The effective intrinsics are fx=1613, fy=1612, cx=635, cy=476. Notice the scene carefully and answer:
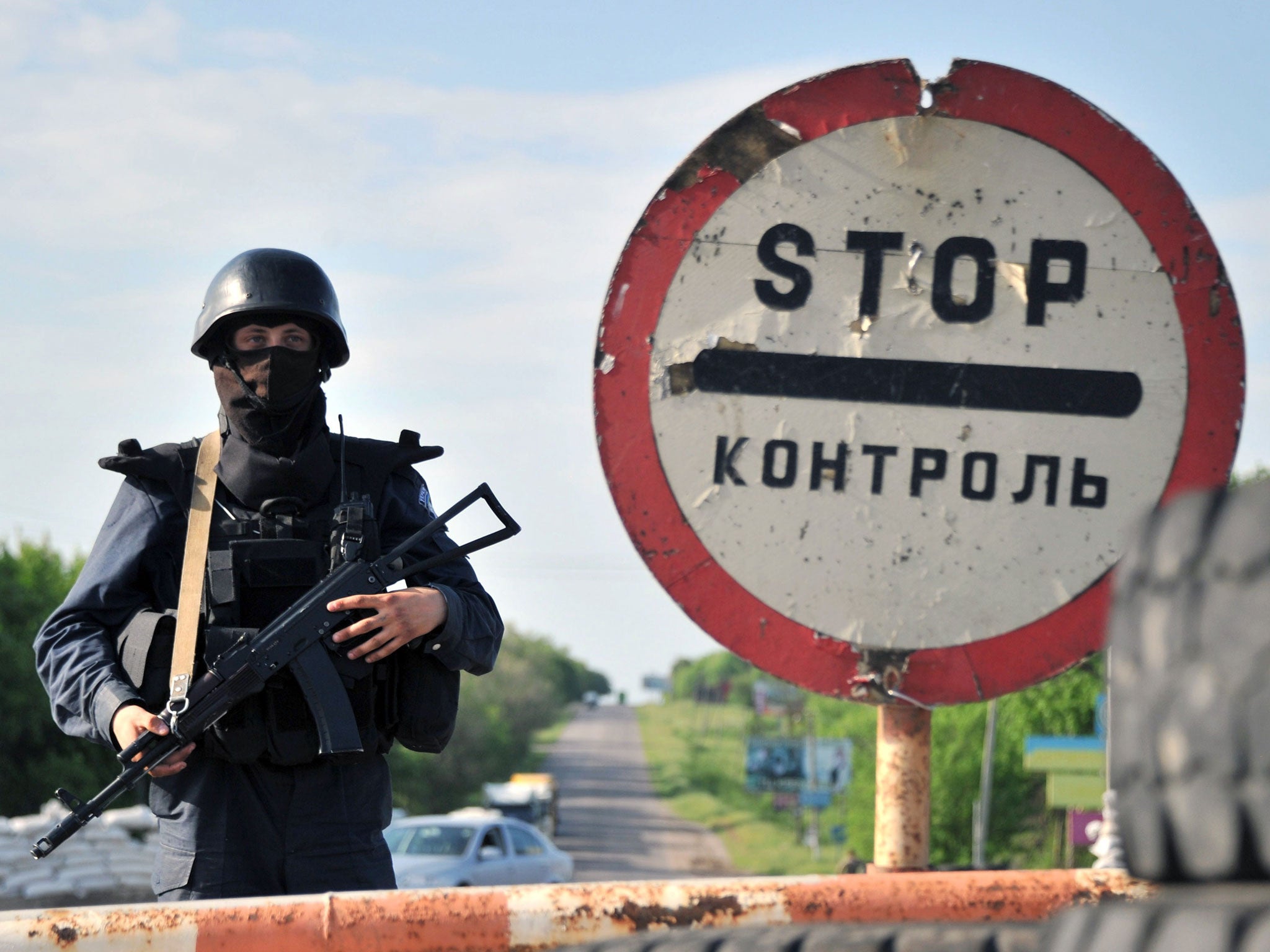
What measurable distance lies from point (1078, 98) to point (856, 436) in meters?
0.59

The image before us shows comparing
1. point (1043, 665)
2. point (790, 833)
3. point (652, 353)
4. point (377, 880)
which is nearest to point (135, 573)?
point (377, 880)

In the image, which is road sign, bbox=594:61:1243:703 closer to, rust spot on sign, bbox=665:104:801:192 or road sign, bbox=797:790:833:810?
rust spot on sign, bbox=665:104:801:192

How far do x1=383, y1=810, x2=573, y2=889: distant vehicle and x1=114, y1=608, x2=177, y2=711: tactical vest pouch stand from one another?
16.1m

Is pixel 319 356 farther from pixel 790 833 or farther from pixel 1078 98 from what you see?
pixel 790 833

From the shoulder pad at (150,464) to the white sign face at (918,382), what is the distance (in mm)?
1304

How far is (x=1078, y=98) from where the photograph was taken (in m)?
2.29

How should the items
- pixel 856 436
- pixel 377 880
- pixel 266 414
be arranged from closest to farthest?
pixel 856 436, pixel 377 880, pixel 266 414

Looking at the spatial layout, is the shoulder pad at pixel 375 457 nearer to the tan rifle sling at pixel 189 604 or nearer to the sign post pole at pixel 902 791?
the tan rifle sling at pixel 189 604

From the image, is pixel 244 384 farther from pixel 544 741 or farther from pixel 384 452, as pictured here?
pixel 544 741

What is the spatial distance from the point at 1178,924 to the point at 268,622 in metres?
2.61

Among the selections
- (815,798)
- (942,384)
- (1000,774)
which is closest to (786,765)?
(815,798)

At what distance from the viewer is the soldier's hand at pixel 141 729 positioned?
298 centimetres

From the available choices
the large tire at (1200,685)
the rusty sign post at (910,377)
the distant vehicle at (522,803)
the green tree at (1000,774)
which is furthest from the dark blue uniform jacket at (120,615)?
the green tree at (1000,774)

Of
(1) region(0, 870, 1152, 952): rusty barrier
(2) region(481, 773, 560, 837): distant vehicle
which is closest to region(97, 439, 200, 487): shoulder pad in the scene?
(1) region(0, 870, 1152, 952): rusty barrier
